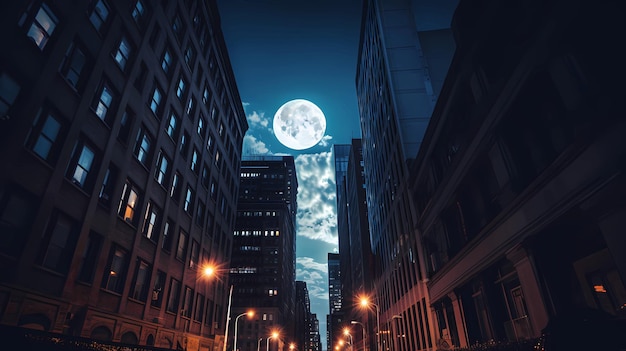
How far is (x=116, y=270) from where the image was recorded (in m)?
20.6

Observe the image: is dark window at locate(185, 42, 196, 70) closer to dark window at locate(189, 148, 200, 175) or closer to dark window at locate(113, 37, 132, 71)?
dark window at locate(189, 148, 200, 175)

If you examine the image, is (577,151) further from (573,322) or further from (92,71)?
(92,71)

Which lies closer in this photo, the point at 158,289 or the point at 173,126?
the point at 158,289

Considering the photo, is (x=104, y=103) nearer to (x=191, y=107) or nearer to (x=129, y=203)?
(x=129, y=203)

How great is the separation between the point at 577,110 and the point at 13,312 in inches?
904

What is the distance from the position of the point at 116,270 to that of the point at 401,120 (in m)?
31.6

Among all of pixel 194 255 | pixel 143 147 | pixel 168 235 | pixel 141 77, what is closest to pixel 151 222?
pixel 168 235

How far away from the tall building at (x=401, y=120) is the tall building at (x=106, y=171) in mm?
22992

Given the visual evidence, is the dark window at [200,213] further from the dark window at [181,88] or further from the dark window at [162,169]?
the dark window at [181,88]

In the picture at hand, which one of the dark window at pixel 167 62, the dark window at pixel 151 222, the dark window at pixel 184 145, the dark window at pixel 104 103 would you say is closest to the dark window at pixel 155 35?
the dark window at pixel 167 62

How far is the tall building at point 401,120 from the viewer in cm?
3472

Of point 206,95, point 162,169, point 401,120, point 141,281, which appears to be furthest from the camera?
point 206,95

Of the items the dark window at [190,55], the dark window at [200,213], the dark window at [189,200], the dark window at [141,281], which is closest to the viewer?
the dark window at [141,281]

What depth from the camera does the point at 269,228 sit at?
131 metres
